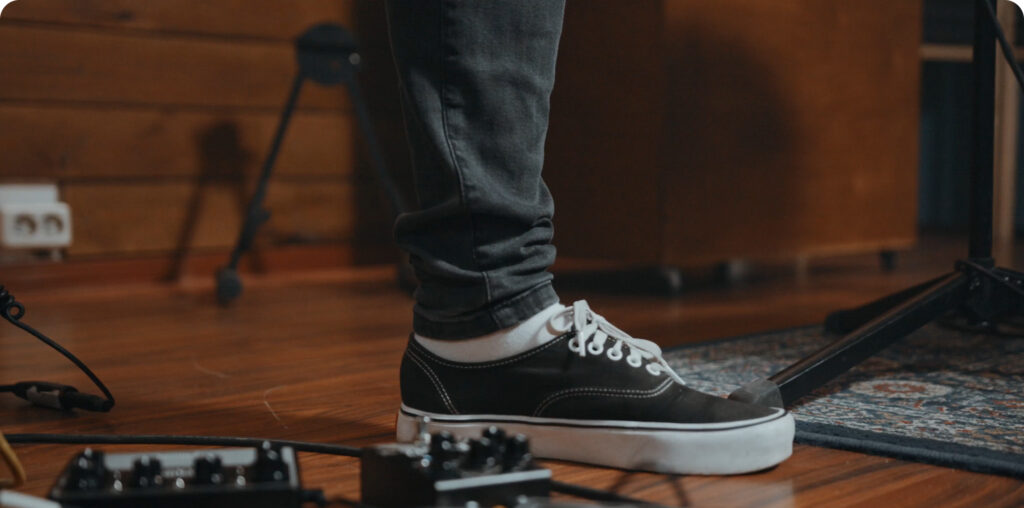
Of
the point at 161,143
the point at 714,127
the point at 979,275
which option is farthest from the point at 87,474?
the point at 161,143

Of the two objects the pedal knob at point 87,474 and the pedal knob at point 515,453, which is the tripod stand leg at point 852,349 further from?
the pedal knob at point 87,474

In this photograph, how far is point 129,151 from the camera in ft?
6.74

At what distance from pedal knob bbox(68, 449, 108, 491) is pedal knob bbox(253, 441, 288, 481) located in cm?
8

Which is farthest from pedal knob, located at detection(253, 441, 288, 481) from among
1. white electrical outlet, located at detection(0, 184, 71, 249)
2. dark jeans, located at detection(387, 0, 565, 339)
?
white electrical outlet, located at detection(0, 184, 71, 249)

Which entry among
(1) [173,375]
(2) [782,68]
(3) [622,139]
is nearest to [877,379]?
(1) [173,375]

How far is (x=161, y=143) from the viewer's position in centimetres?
210

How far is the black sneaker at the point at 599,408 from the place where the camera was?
673mm

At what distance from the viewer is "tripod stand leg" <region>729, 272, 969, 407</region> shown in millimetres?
732

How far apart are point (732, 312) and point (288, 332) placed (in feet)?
2.39

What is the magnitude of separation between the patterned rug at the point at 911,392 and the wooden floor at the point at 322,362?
0.04m

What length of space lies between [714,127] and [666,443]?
4.12ft

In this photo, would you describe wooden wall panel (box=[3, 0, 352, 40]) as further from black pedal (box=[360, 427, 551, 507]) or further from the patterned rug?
black pedal (box=[360, 427, 551, 507])

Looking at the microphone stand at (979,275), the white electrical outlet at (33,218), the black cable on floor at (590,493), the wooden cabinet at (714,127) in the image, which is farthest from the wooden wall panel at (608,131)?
the black cable on floor at (590,493)

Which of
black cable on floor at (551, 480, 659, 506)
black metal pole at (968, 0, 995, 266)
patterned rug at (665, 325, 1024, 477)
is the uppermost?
black metal pole at (968, 0, 995, 266)
